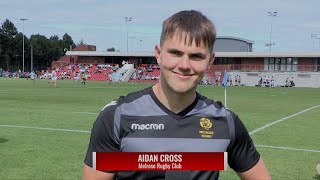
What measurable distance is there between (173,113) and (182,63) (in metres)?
0.29

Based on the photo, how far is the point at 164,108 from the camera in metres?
2.50

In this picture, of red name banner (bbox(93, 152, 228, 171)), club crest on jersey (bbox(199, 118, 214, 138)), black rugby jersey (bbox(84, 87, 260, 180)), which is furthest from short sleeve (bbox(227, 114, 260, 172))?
red name banner (bbox(93, 152, 228, 171))

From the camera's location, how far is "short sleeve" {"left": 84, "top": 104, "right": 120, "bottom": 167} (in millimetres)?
2400

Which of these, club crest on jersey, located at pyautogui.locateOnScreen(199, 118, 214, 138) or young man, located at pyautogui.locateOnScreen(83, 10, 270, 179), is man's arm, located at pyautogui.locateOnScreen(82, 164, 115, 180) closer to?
young man, located at pyautogui.locateOnScreen(83, 10, 270, 179)

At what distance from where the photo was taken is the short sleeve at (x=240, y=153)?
2.61m

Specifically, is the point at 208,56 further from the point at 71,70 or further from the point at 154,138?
the point at 71,70

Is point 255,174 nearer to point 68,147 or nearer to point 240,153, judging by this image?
point 240,153

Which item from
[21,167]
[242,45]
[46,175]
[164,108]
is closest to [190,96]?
[164,108]

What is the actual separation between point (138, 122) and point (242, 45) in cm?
11066

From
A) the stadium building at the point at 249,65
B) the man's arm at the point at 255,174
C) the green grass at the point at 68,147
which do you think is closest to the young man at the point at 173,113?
the man's arm at the point at 255,174

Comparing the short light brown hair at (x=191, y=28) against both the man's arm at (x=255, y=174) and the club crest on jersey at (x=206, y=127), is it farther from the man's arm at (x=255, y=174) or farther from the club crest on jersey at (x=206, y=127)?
the man's arm at (x=255, y=174)

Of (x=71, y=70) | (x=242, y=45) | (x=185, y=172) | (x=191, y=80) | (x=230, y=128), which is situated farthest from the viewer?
(x=242, y=45)

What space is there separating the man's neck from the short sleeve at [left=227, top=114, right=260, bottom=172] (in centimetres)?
31

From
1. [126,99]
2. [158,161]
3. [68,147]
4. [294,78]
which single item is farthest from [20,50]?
[158,161]
